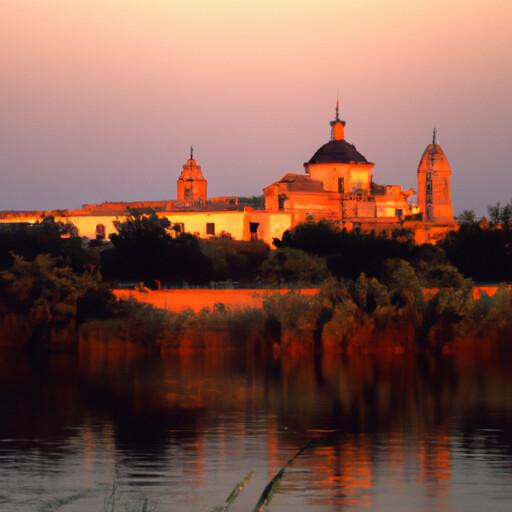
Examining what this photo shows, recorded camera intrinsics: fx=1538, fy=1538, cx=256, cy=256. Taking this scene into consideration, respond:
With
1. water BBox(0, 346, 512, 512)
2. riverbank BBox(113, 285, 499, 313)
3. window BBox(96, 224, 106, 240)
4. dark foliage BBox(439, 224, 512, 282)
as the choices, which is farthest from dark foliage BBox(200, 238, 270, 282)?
water BBox(0, 346, 512, 512)

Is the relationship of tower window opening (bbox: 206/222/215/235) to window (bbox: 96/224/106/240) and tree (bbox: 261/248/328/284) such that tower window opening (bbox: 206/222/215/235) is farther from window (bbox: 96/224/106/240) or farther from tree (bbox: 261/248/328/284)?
tree (bbox: 261/248/328/284)

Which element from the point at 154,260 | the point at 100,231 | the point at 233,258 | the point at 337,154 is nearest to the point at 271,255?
the point at 154,260

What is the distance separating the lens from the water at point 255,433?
1614 centimetres

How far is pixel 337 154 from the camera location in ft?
243

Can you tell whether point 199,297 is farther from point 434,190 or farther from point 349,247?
point 434,190

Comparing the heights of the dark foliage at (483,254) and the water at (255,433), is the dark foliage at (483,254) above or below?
above

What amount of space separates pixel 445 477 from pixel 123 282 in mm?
31817

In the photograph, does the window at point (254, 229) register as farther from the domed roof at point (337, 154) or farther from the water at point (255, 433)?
the water at point (255, 433)

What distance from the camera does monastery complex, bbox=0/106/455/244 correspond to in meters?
66.6

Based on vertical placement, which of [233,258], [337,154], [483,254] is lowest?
[483,254]

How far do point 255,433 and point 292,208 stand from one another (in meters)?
47.8

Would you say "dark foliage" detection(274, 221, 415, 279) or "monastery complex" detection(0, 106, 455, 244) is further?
"monastery complex" detection(0, 106, 455, 244)

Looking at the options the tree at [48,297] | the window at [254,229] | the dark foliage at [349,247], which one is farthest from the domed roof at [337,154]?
the tree at [48,297]

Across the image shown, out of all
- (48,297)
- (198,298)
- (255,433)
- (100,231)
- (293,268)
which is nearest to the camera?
(255,433)
